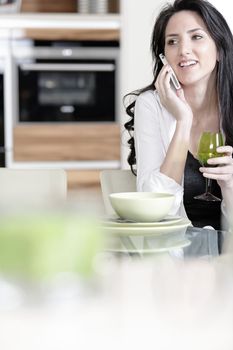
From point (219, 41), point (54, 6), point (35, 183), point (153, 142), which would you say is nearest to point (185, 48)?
point (219, 41)

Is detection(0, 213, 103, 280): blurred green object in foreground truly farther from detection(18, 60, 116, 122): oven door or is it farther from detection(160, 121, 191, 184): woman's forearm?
detection(18, 60, 116, 122): oven door

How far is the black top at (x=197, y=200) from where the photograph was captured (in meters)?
2.50

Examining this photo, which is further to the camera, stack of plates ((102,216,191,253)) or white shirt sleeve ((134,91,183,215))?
white shirt sleeve ((134,91,183,215))

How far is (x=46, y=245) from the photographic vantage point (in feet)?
2.68

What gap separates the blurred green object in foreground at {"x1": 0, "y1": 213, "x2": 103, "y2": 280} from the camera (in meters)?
0.81

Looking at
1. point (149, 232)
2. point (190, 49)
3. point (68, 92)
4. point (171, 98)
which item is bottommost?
point (68, 92)

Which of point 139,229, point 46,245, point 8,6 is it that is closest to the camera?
point 46,245

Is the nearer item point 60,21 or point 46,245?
point 46,245

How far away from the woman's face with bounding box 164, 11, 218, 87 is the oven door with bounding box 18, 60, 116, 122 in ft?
5.65

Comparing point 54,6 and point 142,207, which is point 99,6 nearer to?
point 54,6

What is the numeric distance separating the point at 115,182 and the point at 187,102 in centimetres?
49

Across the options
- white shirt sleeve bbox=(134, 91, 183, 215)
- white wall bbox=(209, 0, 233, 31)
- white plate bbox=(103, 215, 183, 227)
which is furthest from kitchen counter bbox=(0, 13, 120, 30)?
white plate bbox=(103, 215, 183, 227)

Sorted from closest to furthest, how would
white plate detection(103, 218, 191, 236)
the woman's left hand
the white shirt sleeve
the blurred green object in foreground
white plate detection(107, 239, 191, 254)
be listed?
the blurred green object in foreground < white plate detection(107, 239, 191, 254) < white plate detection(103, 218, 191, 236) < the woman's left hand < the white shirt sleeve

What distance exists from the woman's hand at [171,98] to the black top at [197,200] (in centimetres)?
15
